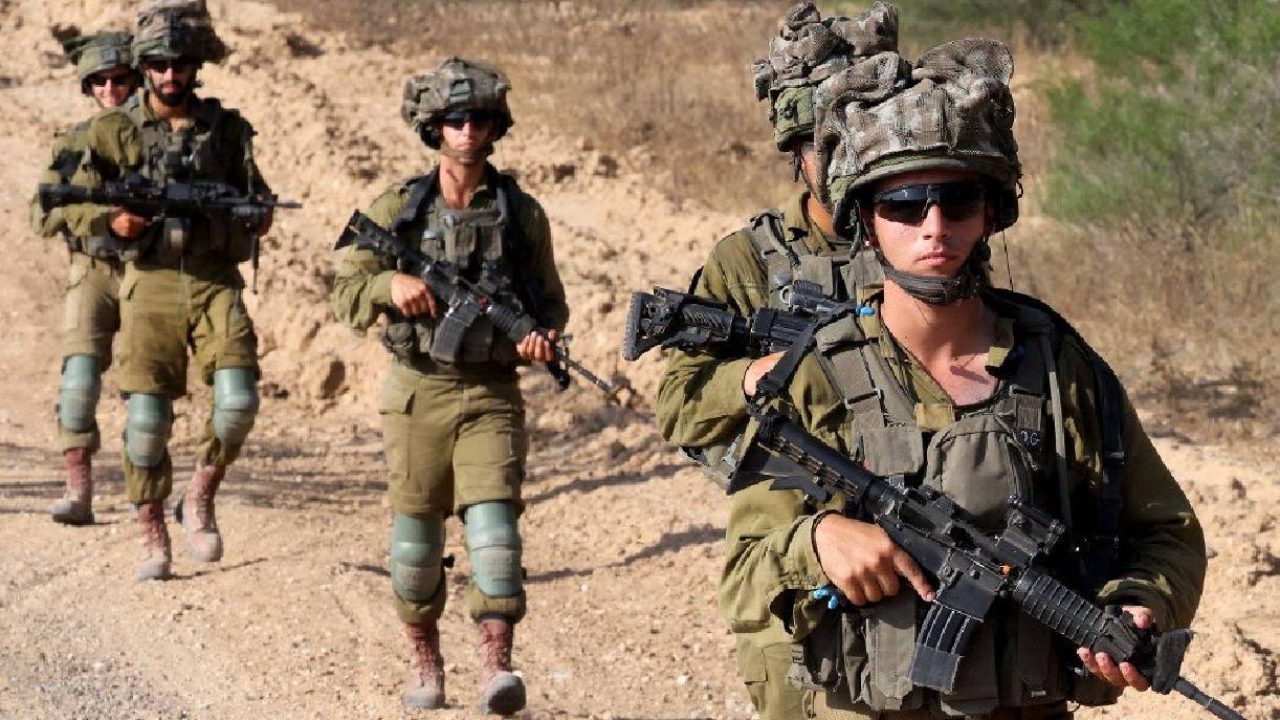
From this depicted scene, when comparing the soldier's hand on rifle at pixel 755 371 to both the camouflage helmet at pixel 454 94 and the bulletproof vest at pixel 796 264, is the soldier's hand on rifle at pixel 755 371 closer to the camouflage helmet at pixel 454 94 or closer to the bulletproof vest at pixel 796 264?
the bulletproof vest at pixel 796 264

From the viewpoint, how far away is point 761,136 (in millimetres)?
→ 17828

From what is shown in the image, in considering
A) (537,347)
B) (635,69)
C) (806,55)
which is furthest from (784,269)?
(635,69)

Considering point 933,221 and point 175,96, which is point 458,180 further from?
point 933,221

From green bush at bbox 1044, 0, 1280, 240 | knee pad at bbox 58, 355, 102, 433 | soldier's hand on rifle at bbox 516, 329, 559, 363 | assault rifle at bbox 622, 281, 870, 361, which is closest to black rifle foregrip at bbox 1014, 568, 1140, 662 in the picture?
assault rifle at bbox 622, 281, 870, 361

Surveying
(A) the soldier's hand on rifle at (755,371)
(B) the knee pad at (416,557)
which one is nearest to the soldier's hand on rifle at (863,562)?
(A) the soldier's hand on rifle at (755,371)

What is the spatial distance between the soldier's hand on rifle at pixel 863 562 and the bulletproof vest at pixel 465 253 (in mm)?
3632

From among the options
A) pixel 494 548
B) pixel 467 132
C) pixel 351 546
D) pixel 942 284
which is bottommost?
pixel 351 546

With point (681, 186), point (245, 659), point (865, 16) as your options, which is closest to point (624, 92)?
point (681, 186)

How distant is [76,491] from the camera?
9148 mm

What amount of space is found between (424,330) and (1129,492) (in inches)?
147

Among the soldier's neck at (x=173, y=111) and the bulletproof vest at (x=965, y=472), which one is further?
the soldier's neck at (x=173, y=111)

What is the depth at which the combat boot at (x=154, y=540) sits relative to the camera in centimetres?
830

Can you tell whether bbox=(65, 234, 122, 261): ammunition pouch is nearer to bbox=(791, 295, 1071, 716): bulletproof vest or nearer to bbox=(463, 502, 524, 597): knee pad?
bbox=(463, 502, 524, 597): knee pad

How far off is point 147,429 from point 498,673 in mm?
2476
